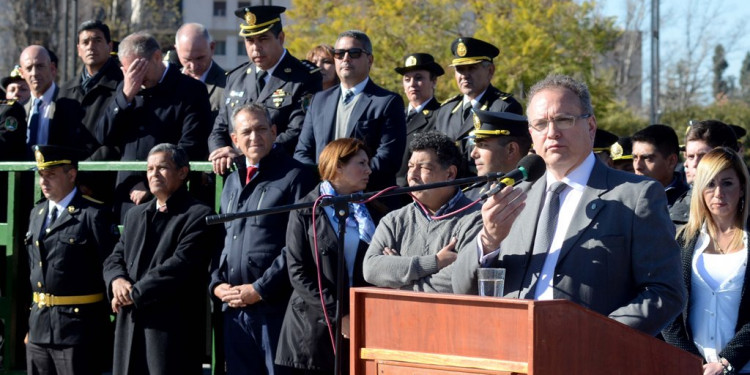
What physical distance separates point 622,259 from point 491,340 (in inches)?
30.2

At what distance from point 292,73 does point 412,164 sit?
2337mm

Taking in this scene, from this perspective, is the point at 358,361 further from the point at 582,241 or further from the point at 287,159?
the point at 287,159

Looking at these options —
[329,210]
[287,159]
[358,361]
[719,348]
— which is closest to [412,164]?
[329,210]

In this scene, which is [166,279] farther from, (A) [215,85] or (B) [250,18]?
(A) [215,85]

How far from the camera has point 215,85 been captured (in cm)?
904

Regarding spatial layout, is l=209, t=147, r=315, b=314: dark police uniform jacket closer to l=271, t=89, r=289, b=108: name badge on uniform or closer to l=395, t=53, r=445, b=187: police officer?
l=271, t=89, r=289, b=108: name badge on uniform

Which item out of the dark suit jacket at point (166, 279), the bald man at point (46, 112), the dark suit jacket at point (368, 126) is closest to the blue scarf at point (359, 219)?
the dark suit jacket at point (368, 126)

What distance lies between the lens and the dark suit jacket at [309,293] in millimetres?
6242

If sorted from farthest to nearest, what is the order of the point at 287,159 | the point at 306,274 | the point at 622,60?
1. the point at 622,60
2. the point at 287,159
3. the point at 306,274

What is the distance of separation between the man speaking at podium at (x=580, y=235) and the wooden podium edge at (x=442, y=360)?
0.52m

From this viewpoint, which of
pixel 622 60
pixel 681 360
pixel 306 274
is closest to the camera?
pixel 681 360

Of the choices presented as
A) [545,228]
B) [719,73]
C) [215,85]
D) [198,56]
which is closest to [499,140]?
[545,228]

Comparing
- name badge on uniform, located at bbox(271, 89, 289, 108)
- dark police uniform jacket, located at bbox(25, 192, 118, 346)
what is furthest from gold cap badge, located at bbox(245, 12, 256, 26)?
dark police uniform jacket, located at bbox(25, 192, 118, 346)

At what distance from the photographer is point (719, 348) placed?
543 cm
